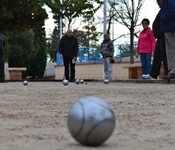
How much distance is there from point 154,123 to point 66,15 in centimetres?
4703

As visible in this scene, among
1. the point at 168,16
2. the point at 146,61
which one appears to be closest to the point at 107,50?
the point at 146,61

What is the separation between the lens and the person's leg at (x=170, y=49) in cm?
1362

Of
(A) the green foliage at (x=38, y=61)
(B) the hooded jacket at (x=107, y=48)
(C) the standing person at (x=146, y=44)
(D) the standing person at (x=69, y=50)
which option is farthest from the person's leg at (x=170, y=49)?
(A) the green foliage at (x=38, y=61)

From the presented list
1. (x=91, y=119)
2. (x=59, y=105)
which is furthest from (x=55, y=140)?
(x=59, y=105)

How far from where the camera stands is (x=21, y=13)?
30875 mm

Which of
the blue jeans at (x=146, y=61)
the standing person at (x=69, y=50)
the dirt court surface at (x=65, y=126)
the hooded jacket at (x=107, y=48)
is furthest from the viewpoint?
the hooded jacket at (x=107, y=48)

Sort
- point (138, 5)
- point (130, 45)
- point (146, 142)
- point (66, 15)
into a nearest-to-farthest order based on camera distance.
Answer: point (146, 142)
point (130, 45)
point (138, 5)
point (66, 15)

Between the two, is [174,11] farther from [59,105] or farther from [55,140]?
[55,140]

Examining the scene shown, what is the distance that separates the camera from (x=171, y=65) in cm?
1377

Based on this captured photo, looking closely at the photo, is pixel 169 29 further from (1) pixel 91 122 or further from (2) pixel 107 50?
(1) pixel 91 122

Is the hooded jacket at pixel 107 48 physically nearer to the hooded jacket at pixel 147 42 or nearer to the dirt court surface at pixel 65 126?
the hooded jacket at pixel 147 42

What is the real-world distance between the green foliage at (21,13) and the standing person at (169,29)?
57.9ft

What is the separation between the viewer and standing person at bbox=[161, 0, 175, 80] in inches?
522

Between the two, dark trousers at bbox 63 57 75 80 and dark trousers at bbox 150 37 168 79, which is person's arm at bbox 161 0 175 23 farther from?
dark trousers at bbox 63 57 75 80
